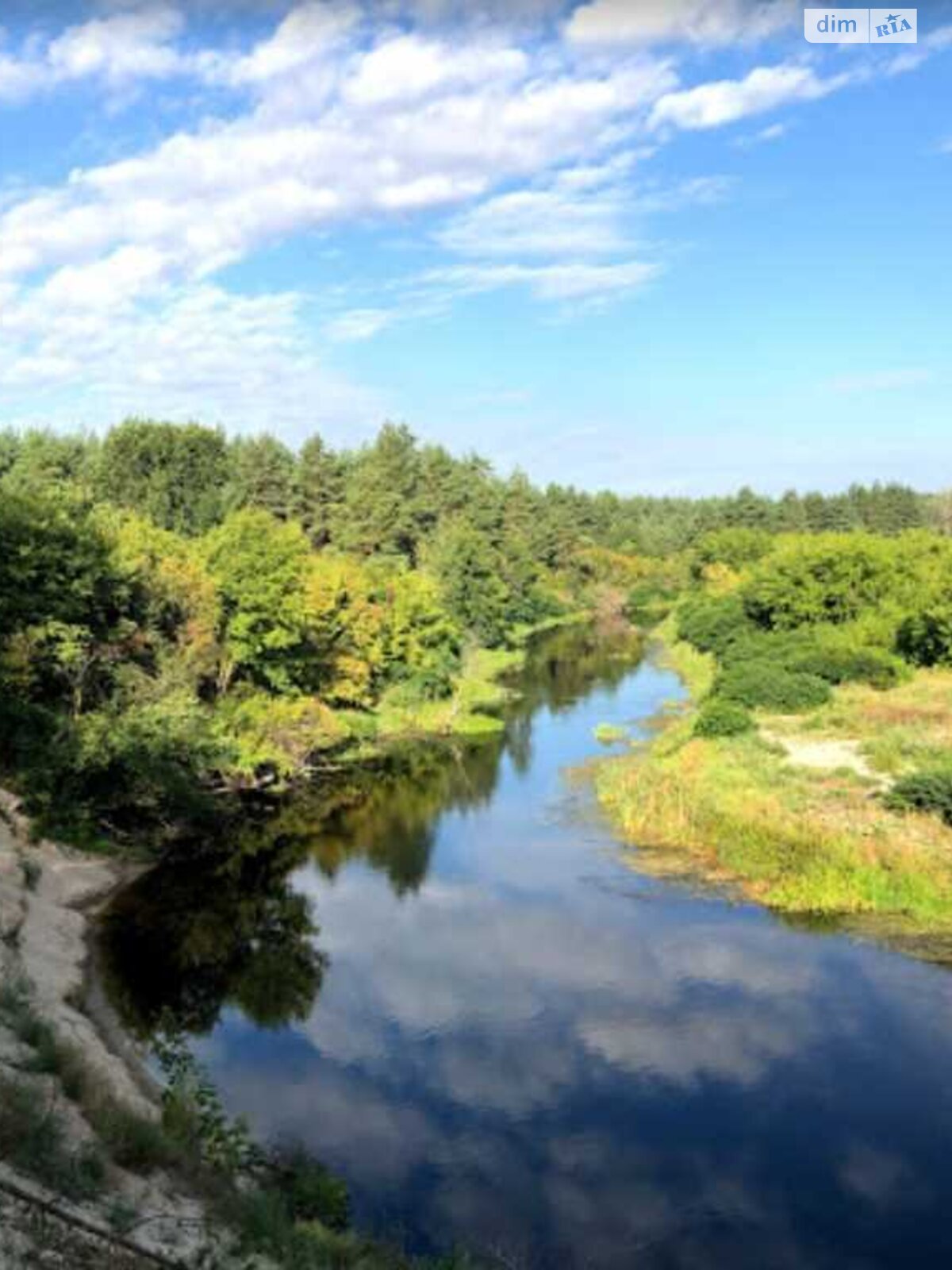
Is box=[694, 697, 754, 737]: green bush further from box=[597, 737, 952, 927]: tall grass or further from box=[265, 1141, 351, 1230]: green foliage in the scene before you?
box=[265, 1141, 351, 1230]: green foliage

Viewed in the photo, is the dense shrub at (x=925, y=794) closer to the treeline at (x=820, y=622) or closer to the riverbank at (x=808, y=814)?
the riverbank at (x=808, y=814)

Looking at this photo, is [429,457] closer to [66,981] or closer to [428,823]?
[428,823]

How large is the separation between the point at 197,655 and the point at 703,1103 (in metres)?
32.1

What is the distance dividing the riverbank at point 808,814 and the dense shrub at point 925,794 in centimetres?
40

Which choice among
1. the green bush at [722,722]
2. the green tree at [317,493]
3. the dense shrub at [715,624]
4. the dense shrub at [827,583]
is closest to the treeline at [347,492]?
the green tree at [317,493]

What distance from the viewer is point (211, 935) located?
34.3m

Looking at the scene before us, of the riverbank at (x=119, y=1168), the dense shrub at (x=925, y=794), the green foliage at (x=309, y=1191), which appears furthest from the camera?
the dense shrub at (x=925, y=794)

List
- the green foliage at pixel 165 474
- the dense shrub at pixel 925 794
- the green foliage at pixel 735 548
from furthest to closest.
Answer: the green foliage at pixel 735 548, the green foliage at pixel 165 474, the dense shrub at pixel 925 794

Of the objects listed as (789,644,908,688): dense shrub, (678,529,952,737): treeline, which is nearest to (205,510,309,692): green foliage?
(678,529,952,737): treeline

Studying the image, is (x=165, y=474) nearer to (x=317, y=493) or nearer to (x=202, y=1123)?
(x=317, y=493)

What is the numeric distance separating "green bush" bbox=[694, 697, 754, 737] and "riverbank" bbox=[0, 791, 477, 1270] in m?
33.0

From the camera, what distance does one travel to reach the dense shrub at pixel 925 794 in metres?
38.9

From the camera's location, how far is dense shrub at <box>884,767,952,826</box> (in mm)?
38906

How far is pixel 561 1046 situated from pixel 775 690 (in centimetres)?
3877
